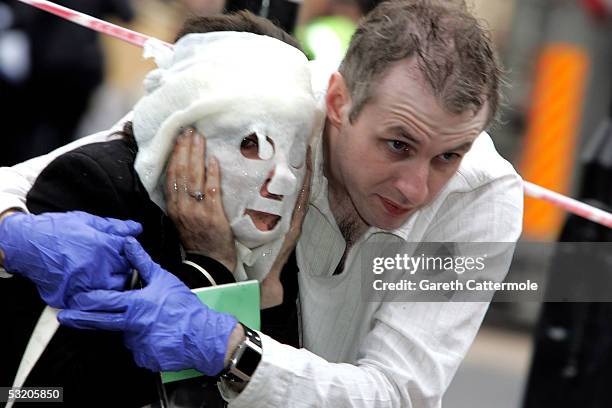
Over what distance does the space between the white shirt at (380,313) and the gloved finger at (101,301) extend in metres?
0.32

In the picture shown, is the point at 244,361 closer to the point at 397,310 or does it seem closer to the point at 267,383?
the point at 267,383

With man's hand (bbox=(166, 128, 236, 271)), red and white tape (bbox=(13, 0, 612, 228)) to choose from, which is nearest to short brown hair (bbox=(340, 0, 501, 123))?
man's hand (bbox=(166, 128, 236, 271))

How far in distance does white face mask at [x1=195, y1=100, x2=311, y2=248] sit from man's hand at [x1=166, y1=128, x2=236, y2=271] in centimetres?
2

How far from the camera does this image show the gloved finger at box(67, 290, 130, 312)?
8.86 feet

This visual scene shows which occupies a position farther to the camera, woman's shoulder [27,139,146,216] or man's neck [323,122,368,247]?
man's neck [323,122,368,247]

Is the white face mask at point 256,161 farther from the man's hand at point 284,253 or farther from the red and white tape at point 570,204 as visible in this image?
the red and white tape at point 570,204

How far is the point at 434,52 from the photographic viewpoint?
2.89m

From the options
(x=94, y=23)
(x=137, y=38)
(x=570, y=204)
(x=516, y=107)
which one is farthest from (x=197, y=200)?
(x=516, y=107)

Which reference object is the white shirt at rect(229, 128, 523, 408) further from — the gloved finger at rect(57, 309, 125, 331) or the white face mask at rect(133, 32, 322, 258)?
the gloved finger at rect(57, 309, 125, 331)

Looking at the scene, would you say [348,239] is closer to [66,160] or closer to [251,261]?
[251,261]

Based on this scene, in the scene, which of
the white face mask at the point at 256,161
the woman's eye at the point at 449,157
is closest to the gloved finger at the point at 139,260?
the white face mask at the point at 256,161

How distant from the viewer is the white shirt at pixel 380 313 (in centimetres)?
293

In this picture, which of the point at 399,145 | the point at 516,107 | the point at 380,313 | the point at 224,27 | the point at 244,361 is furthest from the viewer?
the point at 516,107

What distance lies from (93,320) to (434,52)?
0.96 m
